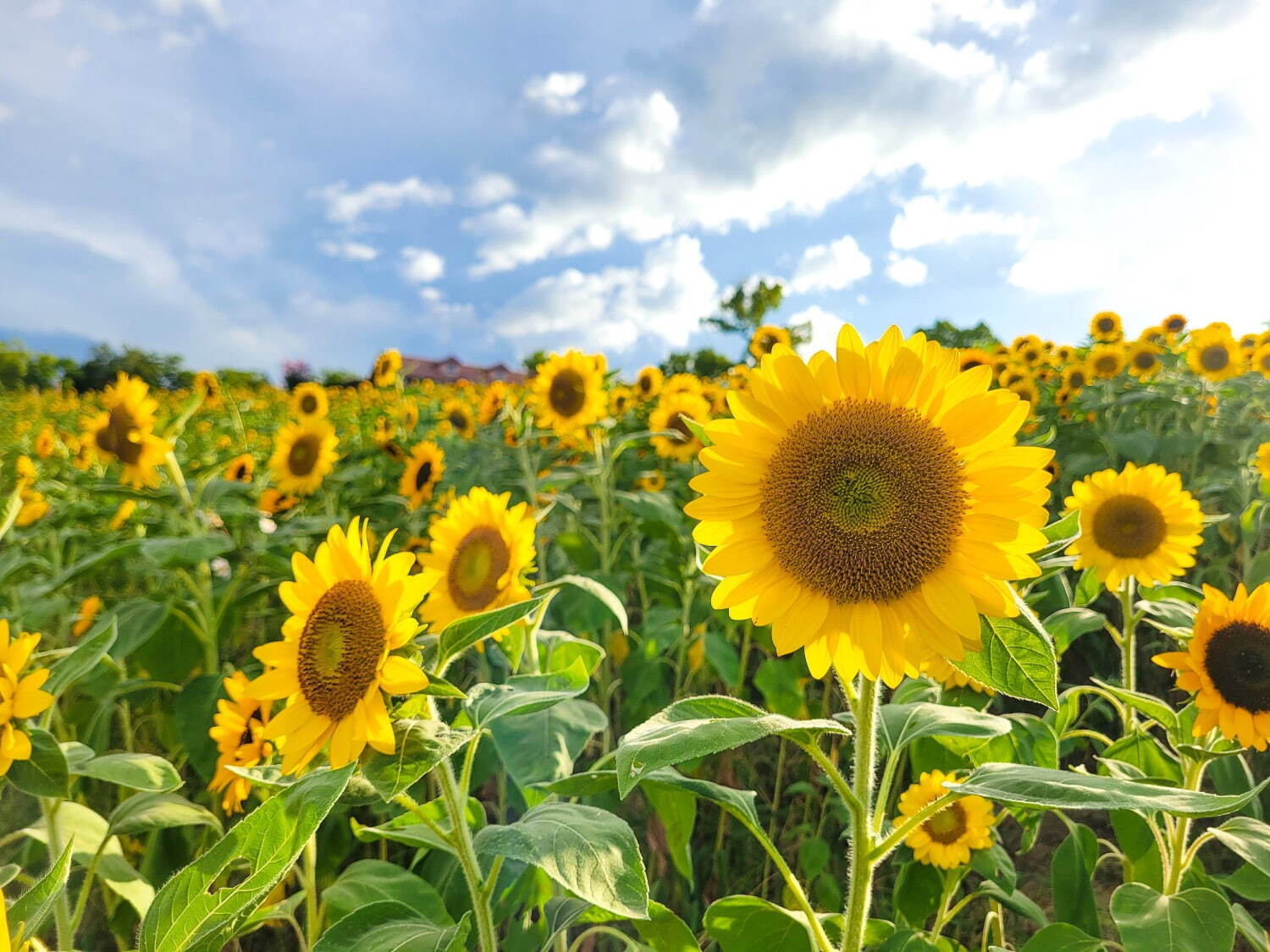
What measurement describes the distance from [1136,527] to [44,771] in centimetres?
257

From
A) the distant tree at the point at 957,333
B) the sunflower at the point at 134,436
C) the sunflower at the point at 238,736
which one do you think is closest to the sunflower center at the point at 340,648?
the sunflower at the point at 238,736

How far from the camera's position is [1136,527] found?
2.10 meters

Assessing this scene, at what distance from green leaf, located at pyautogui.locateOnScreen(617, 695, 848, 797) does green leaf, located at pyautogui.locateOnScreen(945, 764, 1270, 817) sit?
0.19m

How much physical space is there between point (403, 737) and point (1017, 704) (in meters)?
2.99

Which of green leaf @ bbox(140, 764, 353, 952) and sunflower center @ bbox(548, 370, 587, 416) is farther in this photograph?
sunflower center @ bbox(548, 370, 587, 416)

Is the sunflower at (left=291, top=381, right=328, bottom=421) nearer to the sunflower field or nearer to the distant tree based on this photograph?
the sunflower field

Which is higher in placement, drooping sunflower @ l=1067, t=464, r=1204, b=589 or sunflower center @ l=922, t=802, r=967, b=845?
drooping sunflower @ l=1067, t=464, r=1204, b=589

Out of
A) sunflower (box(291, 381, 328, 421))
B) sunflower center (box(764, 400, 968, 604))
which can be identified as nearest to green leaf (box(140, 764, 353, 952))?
sunflower center (box(764, 400, 968, 604))

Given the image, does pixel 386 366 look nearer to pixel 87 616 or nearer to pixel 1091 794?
pixel 87 616

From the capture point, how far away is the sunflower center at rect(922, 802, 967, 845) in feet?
6.23

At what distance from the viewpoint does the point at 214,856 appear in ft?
2.77

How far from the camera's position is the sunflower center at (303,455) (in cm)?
382

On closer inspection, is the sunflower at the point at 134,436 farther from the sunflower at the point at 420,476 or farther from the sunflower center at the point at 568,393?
the sunflower center at the point at 568,393

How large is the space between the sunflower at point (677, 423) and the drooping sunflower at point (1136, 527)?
1.80 metres
